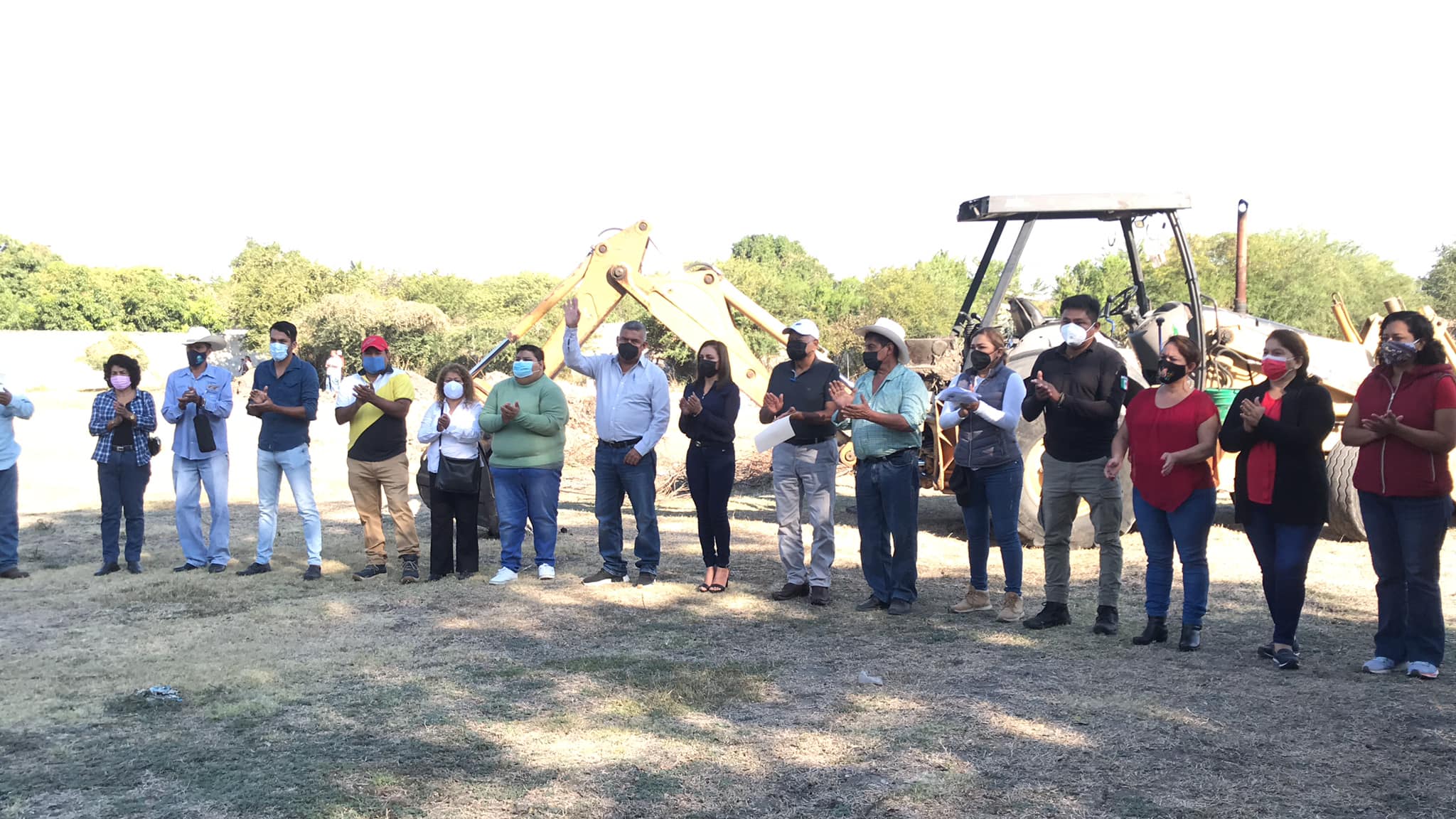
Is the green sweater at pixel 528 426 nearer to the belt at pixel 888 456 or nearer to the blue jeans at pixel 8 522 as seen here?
the belt at pixel 888 456

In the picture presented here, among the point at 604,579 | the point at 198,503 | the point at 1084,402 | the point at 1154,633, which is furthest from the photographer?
the point at 198,503

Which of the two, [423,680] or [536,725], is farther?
[423,680]

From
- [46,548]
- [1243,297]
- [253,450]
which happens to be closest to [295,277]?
[253,450]

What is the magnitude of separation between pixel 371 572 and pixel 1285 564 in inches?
239

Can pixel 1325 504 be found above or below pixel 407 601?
above

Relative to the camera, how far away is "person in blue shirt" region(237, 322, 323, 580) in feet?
29.3

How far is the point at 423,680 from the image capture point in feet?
19.6

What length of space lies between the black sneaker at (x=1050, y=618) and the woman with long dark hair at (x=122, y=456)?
21.5 feet

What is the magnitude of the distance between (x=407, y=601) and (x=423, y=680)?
217cm

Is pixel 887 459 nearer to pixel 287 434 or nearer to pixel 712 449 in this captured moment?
pixel 712 449

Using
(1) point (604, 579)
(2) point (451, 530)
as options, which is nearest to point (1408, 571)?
(1) point (604, 579)

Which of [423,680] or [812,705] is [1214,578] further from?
[423,680]

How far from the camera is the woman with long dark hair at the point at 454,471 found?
8734 millimetres

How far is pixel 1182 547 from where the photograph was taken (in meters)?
6.48
